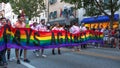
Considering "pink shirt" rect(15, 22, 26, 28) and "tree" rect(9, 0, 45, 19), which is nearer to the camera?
"pink shirt" rect(15, 22, 26, 28)

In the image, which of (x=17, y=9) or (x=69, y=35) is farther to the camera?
(x=17, y=9)

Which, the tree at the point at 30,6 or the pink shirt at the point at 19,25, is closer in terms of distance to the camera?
the pink shirt at the point at 19,25

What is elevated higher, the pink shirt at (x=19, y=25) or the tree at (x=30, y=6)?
the tree at (x=30, y=6)

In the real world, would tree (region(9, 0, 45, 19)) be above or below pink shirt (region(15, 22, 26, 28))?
above

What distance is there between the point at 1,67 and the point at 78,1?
1882cm

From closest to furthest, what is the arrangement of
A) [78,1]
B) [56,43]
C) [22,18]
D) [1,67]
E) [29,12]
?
[1,67] < [22,18] < [56,43] < [78,1] < [29,12]

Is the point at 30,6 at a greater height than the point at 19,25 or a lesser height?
greater

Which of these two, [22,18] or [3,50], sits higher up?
[22,18]

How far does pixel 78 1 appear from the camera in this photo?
29594 mm

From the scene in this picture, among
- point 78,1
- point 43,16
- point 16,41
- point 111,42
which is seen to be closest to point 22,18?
point 16,41

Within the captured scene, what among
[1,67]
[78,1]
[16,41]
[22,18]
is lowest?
[1,67]

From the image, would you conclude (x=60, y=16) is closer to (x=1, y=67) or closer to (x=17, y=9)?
(x=17, y=9)

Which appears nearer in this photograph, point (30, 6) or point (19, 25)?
point (19, 25)

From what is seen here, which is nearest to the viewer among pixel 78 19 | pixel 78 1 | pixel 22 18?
pixel 22 18
